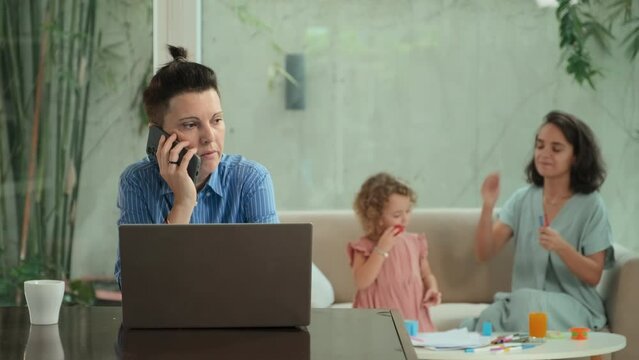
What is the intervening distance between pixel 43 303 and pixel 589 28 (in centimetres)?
351

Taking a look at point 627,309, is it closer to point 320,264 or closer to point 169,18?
point 320,264

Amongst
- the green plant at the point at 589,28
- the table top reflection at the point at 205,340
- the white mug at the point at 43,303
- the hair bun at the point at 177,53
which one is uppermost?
the green plant at the point at 589,28

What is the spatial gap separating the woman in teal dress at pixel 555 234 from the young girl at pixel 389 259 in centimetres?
25

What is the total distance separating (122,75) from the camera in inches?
182

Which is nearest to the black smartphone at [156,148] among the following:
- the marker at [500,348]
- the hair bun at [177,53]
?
the hair bun at [177,53]

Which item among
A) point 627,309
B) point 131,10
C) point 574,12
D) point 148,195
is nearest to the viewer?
point 148,195

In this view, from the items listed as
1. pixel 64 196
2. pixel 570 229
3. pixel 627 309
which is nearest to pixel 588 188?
pixel 570 229

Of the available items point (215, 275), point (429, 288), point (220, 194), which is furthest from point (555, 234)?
point (215, 275)

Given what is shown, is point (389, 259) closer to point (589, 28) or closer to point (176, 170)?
point (589, 28)

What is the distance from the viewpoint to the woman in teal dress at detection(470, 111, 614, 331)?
4.23 meters

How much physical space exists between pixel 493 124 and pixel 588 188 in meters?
0.81

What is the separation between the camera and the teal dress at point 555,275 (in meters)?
4.21

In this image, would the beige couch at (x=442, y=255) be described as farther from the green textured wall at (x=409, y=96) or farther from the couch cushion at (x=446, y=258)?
the green textured wall at (x=409, y=96)

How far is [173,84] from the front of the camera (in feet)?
8.95
